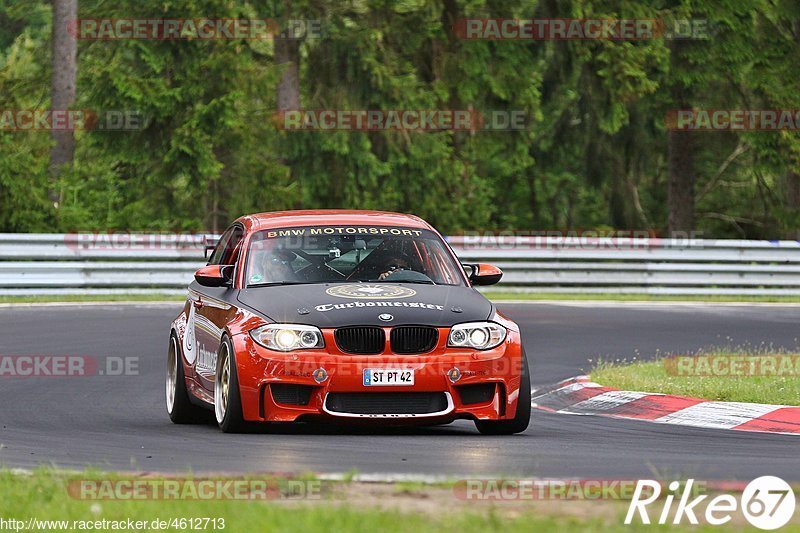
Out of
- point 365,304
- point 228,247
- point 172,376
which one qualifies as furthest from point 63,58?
point 365,304

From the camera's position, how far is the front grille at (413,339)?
10156 millimetres

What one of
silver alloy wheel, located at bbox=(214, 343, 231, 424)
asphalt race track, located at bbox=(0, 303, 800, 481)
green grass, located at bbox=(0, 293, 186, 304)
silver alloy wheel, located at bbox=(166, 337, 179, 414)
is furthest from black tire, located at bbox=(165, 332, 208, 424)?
green grass, located at bbox=(0, 293, 186, 304)

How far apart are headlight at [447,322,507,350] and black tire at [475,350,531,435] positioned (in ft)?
0.86

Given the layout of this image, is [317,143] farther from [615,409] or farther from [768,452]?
[768,452]

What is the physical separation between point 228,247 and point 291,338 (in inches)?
98.5

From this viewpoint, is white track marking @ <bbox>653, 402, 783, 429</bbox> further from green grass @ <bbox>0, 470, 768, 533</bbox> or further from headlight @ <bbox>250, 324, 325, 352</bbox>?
green grass @ <bbox>0, 470, 768, 533</bbox>

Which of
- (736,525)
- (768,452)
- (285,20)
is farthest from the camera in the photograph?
(285,20)

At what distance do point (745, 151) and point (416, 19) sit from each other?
1202 cm

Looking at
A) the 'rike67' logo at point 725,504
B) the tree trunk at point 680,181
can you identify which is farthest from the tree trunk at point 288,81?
the 'rike67' logo at point 725,504

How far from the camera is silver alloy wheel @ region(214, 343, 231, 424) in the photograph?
10492 mm

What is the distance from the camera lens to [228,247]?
12.5 meters

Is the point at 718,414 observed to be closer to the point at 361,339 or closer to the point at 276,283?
the point at 361,339

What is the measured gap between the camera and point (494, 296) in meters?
26.6

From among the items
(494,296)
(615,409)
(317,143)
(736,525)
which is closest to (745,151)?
(317,143)
